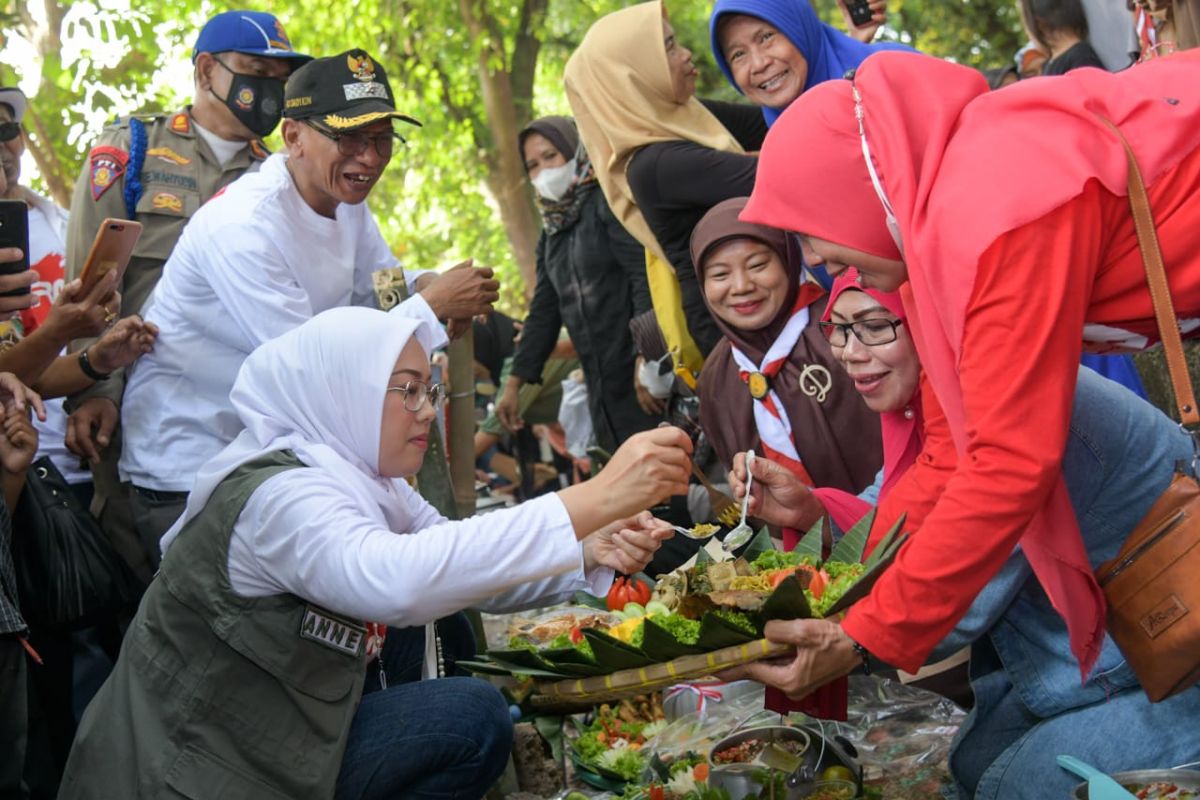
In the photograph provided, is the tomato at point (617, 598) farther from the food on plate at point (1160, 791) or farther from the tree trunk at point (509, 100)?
the tree trunk at point (509, 100)

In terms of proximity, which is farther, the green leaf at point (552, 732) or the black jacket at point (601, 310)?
the black jacket at point (601, 310)

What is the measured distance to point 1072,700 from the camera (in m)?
3.06

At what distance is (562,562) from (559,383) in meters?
5.73

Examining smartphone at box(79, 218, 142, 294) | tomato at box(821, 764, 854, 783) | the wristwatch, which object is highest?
smartphone at box(79, 218, 142, 294)

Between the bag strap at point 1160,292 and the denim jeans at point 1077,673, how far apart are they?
1.21 feet

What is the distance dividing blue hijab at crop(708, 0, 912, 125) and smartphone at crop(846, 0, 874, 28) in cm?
46

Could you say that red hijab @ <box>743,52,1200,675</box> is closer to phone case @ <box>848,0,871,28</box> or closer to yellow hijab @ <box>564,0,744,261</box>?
yellow hijab @ <box>564,0,744,261</box>

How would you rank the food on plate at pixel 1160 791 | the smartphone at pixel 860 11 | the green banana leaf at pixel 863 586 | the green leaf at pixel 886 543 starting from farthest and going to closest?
the smartphone at pixel 860 11, the green leaf at pixel 886 543, the green banana leaf at pixel 863 586, the food on plate at pixel 1160 791

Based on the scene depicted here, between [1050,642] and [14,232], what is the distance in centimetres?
306

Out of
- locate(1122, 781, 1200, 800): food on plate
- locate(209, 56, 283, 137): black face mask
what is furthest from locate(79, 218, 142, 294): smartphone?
locate(1122, 781, 1200, 800): food on plate

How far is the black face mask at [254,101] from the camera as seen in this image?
5199mm

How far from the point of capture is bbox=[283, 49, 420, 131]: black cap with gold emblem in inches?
182

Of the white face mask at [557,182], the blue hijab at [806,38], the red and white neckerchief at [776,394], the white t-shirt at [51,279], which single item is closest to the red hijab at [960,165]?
the red and white neckerchief at [776,394]

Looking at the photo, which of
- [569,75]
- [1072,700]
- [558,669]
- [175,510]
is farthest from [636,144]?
[1072,700]
